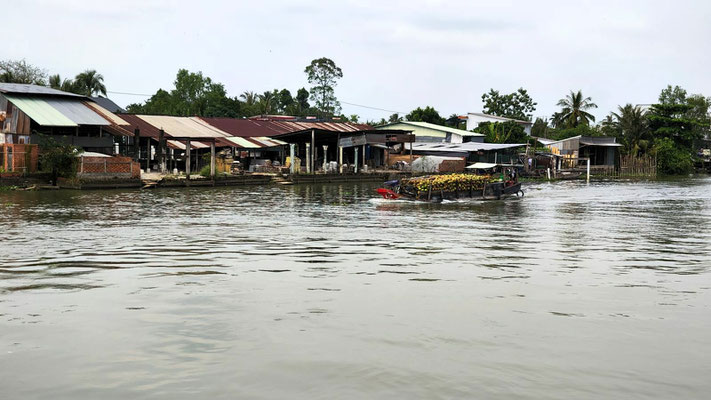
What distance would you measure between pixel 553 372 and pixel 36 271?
320 inches

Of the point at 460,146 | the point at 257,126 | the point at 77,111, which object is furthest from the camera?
the point at 460,146

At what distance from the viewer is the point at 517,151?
61844 millimetres

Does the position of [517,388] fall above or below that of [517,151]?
below

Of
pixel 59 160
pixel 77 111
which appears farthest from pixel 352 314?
pixel 77 111

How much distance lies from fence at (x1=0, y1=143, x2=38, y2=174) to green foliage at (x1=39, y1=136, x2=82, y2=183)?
21.5 inches

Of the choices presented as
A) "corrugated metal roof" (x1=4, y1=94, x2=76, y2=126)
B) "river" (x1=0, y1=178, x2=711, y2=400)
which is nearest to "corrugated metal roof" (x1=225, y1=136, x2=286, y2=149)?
"corrugated metal roof" (x1=4, y1=94, x2=76, y2=126)

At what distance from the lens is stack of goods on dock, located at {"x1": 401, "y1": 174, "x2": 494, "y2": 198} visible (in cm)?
2744

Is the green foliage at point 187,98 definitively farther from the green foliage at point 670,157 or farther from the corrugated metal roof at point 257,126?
the green foliage at point 670,157

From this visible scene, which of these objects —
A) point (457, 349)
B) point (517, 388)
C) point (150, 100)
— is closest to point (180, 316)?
point (457, 349)

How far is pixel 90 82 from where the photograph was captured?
6438 centimetres

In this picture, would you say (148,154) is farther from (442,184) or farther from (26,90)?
(442,184)

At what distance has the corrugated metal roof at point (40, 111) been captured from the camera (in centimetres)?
3572

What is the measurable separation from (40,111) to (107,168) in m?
6.09

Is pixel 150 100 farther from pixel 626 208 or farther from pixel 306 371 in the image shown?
pixel 306 371
